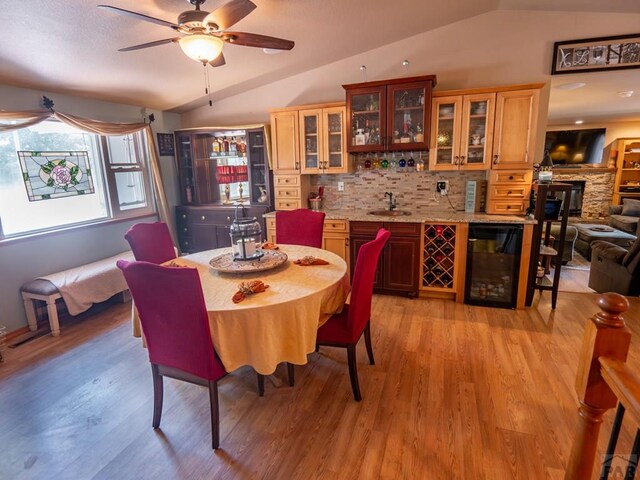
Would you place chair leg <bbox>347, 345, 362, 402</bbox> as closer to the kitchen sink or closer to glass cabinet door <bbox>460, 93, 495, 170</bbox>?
the kitchen sink

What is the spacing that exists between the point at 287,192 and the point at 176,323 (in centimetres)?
281

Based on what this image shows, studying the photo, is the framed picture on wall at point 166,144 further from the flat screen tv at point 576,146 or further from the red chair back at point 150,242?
the flat screen tv at point 576,146

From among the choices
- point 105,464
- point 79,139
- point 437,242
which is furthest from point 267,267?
point 79,139

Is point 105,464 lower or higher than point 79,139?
lower

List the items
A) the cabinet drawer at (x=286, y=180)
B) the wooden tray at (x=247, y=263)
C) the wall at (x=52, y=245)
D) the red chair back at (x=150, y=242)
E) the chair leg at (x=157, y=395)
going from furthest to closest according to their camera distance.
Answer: the cabinet drawer at (x=286, y=180) → the wall at (x=52, y=245) → the red chair back at (x=150, y=242) → the wooden tray at (x=247, y=263) → the chair leg at (x=157, y=395)

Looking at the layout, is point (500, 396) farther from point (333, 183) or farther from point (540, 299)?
point (333, 183)

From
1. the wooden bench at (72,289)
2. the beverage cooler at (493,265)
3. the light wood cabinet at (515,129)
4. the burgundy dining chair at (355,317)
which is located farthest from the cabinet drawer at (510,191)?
the wooden bench at (72,289)

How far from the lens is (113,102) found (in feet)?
13.4

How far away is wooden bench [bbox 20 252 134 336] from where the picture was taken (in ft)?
10.3

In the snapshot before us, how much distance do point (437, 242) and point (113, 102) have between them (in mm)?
4080

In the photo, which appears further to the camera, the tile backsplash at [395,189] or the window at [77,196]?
the tile backsplash at [395,189]

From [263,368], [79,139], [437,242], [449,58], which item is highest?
[449,58]

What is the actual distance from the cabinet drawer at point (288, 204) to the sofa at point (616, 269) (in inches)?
138

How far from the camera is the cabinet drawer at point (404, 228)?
3578 mm
